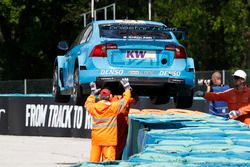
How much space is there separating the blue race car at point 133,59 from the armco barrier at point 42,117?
38.8 feet

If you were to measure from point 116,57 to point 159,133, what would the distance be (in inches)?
104

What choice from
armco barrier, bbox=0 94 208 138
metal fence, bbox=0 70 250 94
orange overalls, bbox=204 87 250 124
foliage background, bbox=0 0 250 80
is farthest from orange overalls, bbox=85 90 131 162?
foliage background, bbox=0 0 250 80

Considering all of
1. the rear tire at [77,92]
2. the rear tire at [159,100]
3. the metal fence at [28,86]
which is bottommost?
the metal fence at [28,86]

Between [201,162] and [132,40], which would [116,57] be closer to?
[132,40]

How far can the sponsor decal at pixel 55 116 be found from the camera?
25578mm

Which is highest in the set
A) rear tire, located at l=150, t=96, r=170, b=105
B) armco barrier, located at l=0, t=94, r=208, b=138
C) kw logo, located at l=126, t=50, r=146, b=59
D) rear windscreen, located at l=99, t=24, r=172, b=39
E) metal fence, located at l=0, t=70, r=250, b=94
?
rear windscreen, located at l=99, t=24, r=172, b=39

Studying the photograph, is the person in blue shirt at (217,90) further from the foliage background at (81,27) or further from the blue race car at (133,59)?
the foliage background at (81,27)

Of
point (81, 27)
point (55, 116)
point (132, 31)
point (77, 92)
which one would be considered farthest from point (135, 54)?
point (81, 27)

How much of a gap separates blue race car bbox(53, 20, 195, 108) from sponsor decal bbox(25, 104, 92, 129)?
12338mm

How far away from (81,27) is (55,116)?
87.8 ft

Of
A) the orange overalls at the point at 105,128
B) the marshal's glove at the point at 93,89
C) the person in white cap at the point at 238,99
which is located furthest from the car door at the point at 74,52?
the person in white cap at the point at 238,99

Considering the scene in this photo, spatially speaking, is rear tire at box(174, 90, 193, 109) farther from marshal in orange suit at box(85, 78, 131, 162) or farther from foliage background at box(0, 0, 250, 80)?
foliage background at box(0, 0, 250, 80)

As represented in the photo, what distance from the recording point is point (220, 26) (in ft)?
166

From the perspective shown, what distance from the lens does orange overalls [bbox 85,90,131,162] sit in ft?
45.4
